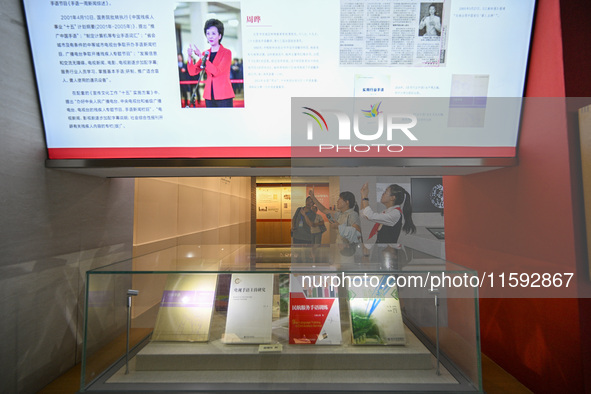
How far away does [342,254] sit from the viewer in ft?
4.18

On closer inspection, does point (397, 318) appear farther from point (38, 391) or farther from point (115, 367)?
point (38, 391)

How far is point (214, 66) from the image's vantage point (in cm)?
132

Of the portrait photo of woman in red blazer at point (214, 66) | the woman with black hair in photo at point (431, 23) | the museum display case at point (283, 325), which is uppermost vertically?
the woman with black hair in photo at point (431, 23)

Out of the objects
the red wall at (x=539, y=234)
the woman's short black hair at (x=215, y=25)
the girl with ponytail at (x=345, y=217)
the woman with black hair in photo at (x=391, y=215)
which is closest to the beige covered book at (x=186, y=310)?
the girl with ponytail at (x=345, y=217)

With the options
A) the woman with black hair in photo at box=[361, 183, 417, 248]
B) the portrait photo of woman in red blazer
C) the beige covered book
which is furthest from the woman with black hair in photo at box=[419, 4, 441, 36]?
the beige covered book

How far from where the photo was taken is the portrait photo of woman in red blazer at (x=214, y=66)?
129cm

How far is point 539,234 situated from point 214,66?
1.44 meters

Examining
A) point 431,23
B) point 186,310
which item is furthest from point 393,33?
point 186,310

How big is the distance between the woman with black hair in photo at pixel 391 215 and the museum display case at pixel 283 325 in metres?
0.17

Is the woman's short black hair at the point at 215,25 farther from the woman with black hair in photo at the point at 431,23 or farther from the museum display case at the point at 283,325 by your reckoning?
the museum display case at the point at 283,325

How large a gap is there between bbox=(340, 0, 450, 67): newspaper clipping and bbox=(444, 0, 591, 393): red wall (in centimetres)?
38

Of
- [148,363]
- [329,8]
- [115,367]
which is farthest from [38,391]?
[329,8]

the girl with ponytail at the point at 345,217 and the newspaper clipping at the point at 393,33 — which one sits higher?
the newspaper clipping at the point at 393,33

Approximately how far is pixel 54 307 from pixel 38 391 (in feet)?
1.03
